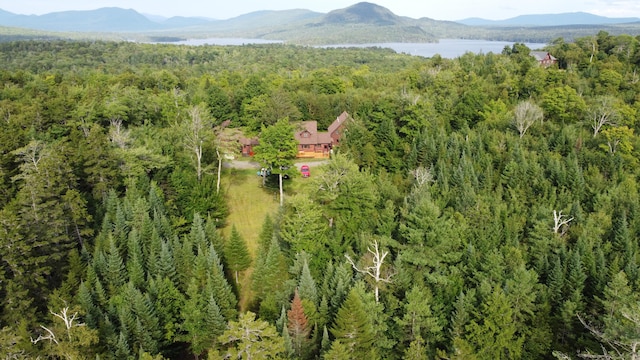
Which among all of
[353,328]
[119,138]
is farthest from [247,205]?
[353,328]

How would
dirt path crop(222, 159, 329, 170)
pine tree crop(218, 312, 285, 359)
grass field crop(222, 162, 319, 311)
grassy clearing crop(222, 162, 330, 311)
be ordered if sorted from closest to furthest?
pine tree crop(218, 312, 285, 359) < grassy clearing crop(222, 162, 330, 311) < grass field crop(222, 162, 319, 311) < dirt path crop(222, 159, 329, 170)

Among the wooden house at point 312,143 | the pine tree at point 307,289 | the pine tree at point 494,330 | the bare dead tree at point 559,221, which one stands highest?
the wooden house at point 312,143

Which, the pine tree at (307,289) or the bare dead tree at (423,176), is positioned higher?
the bare dead tree at (423,176)

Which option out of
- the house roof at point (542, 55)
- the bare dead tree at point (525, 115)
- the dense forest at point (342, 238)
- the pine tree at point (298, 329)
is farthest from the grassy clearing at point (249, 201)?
the house roof at point (542, 55)

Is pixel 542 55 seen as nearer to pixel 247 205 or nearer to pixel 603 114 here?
pixel 603 114

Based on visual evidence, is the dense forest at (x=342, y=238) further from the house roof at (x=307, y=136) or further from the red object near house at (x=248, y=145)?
the house roof at (x=307, y=136)

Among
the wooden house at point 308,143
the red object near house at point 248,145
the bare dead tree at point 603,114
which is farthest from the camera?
the wooden house at point 308,143

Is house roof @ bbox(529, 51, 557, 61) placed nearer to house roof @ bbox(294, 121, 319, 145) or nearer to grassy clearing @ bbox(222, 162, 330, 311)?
house roof @ bbox(294, 121, 319, 145)

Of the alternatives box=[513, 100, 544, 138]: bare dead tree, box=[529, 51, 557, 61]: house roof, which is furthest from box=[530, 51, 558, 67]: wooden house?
box=[513, 100, 544, 138]: bare dead tree
